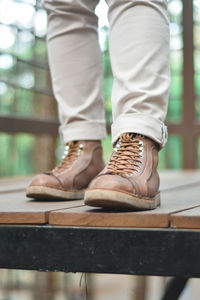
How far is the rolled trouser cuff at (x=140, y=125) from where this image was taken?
1104 millimetres

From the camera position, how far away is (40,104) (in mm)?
3385

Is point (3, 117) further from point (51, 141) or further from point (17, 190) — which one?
point (17, 190)

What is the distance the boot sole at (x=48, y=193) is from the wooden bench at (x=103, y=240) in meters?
0.14

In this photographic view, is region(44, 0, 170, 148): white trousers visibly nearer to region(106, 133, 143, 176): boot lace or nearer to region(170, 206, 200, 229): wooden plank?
region(106, 133, 143, 176): boot lace

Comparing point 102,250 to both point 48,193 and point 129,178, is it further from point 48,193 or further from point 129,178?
point 48,193

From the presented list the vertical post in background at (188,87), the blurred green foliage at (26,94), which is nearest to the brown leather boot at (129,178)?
the blurred green foliage at (26,94)

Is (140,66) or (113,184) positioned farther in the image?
(140,66)

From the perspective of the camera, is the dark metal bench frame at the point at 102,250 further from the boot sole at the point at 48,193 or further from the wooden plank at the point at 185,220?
the boot sole at the point at 48,193

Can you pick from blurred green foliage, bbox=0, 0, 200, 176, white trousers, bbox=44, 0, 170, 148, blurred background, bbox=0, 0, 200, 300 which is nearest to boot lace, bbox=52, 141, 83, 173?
white trousers, bbox=44, 0, 170, 148

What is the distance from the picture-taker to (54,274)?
13.9 ft

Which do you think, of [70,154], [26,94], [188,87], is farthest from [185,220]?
[188,87]

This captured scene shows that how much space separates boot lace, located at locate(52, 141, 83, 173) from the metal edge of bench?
0.30 metres

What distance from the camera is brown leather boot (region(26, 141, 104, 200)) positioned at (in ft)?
4.07

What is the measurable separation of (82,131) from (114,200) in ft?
1.31
